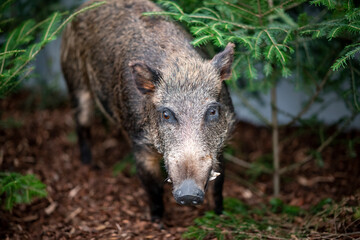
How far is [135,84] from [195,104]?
84 centimetres

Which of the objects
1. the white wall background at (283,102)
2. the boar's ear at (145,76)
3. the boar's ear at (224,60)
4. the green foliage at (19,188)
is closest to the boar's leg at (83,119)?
the white wall background at (283,102)

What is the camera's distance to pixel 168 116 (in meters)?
3.40

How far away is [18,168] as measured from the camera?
5.32 meters

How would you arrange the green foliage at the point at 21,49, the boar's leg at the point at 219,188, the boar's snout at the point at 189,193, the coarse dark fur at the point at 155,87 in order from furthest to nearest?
1. the boar's leg at the point at 219,188
2. the green foliage at the point at 21,49
3. the coarse dark fur at the point at 155,87
4. the boar's snout at the point at 189,193

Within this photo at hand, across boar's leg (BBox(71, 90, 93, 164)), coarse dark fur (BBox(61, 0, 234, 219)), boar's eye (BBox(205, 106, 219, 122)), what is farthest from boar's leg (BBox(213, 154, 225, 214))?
boar's leg (BBox(71, 90, 93, 164))

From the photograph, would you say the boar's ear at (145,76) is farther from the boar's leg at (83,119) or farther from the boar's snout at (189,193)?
the boar's leg at (83,119)

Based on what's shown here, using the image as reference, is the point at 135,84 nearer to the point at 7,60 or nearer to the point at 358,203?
the point at 7,60

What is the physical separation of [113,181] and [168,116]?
2.53m

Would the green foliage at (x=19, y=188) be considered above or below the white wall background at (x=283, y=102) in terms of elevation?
below

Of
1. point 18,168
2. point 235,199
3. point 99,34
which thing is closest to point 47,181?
point 18,168

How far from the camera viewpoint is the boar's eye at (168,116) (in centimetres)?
338

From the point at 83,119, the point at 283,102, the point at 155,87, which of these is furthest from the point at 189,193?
the point at 283,102

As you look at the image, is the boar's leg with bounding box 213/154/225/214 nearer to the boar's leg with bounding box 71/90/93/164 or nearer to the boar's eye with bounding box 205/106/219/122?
the boar's eye with bounding box 205/106/219/122

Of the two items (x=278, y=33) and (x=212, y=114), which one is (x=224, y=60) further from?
(x=278, y=33)
